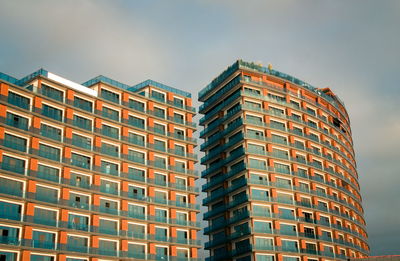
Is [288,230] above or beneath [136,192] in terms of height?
beneath

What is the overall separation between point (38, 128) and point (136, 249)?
27.4m

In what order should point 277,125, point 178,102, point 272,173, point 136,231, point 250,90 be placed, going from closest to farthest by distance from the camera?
1. point 136,231
2. point 272,173
3. point 178,102
4. point 250,90
5. point 277,125

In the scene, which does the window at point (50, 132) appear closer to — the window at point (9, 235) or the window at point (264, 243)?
the window at point (9, 235)

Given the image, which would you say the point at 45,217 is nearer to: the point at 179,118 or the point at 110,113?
the point at 110,113

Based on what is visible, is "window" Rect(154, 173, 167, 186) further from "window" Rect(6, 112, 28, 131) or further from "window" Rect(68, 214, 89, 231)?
"window" Rect(6, 112, 28, 131)

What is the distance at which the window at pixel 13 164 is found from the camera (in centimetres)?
7512

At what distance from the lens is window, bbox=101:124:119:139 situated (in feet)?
300

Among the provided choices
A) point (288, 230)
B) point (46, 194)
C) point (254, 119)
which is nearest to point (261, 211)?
point (288, 230)

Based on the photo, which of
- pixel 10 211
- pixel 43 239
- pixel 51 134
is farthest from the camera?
pixel 51 134

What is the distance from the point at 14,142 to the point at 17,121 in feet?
11.6

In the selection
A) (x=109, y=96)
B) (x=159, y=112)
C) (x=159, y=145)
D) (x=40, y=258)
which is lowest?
(x=40, y=258)

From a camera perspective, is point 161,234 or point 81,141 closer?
point 81,141

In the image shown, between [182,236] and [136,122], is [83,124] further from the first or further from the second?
[182,236]

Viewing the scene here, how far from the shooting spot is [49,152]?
268 ft
